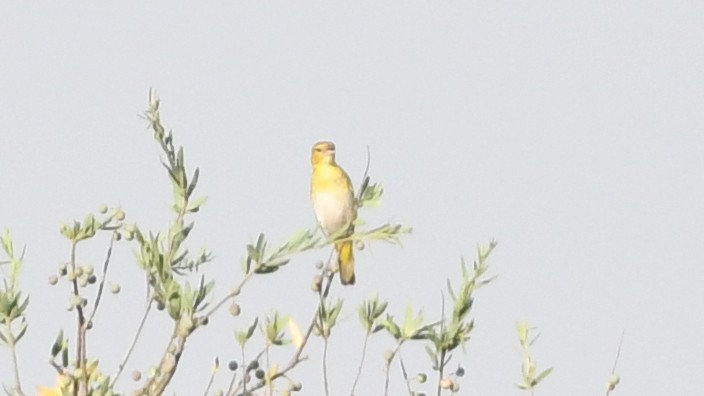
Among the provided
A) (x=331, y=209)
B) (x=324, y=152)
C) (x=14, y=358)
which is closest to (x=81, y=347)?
(x=14, y=358)

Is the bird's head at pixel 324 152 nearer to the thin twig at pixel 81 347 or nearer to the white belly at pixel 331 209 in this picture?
the white belly at pixel 331 209

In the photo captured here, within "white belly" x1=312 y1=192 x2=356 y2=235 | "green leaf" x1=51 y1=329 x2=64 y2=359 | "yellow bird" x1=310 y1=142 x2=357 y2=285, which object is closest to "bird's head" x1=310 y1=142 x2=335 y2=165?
"yellow bird" x1=310 y1=142 x2=357 y2=285

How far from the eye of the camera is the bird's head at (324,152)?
277 inches

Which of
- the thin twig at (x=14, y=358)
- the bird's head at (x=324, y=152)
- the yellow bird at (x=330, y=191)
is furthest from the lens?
the bird's head at (x=324, y=152)

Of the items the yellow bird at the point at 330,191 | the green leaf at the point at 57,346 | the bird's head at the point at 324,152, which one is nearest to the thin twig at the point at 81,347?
the green leaf at the point at 57,346

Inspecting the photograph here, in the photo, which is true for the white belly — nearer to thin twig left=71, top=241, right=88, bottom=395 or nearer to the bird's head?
the bird's head

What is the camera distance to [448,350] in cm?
240

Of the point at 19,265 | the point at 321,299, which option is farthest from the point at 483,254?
the point at 19,265

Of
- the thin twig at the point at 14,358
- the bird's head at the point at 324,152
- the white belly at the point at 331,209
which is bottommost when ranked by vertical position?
the thin twig at the point at 14,358

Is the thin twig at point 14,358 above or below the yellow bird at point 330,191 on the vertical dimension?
below

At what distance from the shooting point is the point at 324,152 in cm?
705

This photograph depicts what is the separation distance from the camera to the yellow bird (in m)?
6.39

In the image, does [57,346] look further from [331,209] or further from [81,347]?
[331,209]

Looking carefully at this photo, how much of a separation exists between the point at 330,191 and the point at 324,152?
0.34m
